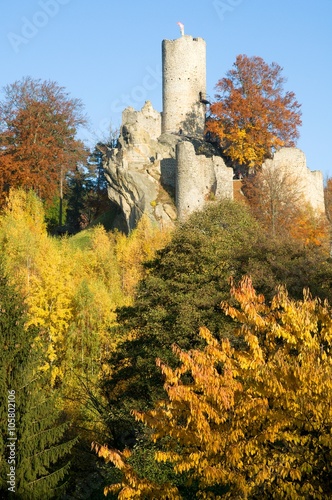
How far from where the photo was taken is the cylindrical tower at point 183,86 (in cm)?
5347

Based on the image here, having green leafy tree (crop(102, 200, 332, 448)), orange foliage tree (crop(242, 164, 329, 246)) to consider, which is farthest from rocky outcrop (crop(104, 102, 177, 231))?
green leafy tree (crop(102, 200, 332, 448))

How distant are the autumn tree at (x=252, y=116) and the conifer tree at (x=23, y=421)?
105 feet

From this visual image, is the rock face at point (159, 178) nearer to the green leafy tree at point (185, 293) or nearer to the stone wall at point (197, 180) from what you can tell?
the stone wall at point (197, 180)

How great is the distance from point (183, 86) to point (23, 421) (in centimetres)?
3792

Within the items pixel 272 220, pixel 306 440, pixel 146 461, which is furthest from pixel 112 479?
pixel 272 220

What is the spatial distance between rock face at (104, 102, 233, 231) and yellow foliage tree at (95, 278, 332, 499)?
1234 inches

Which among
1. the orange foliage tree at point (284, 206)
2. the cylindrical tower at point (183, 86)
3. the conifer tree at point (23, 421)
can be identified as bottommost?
the conifer tree at point (23, 421)

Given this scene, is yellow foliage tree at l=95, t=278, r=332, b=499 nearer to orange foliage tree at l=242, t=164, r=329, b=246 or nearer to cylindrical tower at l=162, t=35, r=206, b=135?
orange foliage tree at l=242, t=164, r=329, b=246

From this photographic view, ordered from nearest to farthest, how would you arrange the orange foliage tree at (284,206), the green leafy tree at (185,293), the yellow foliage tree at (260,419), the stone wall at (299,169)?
the yellow foliage tree at (260,419), the green leafy tree at (185,293), the orange foliage tree at (284,206), the stone wall at (299,169)

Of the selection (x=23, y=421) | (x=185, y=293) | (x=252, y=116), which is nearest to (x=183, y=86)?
(x=252, y=116)

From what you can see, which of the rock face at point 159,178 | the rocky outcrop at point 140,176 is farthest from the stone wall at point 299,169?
the rocky outcrop at point 140,176

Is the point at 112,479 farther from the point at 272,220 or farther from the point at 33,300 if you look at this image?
the point at 272,220

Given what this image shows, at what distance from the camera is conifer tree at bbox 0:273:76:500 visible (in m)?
18.2

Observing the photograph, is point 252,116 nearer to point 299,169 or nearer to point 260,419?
point 299,169
